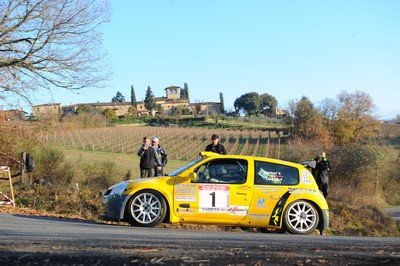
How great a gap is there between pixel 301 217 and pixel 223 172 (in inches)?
67.8

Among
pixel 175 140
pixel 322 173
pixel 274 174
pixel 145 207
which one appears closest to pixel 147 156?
pixel 145 207

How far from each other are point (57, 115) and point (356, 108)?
2016 inches

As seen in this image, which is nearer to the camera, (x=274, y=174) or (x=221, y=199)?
(x=221, y=199)

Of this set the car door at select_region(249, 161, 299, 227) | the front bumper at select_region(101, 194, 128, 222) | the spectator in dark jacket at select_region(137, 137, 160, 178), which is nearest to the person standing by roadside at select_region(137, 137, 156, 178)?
the spectator in dark jacket at select_region(137, 137, 160, 178)

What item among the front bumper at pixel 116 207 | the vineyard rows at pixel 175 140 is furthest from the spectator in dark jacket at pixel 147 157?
the vineyard rows at pixel 175 140

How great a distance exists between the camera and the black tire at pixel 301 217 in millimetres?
9805

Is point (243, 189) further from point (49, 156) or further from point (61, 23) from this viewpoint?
point (49, 156)

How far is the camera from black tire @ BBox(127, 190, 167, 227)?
962 centimetres

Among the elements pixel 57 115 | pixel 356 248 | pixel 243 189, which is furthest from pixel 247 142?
pixel 356 248

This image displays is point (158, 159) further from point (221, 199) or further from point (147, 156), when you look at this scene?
point (221, 199)

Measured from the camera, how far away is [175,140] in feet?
194

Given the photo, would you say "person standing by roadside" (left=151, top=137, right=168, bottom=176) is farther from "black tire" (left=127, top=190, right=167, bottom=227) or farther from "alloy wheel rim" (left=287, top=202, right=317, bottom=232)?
"alloy wheel rim" (left=287, top=202, right=317, bottom=232)

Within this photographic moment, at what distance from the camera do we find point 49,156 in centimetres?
2262

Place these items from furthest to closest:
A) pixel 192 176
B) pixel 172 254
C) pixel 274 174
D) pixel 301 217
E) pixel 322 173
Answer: pixel 322 173, pixel 274 174, pixel 301 217, pixel 192 176, pixel 172 254
